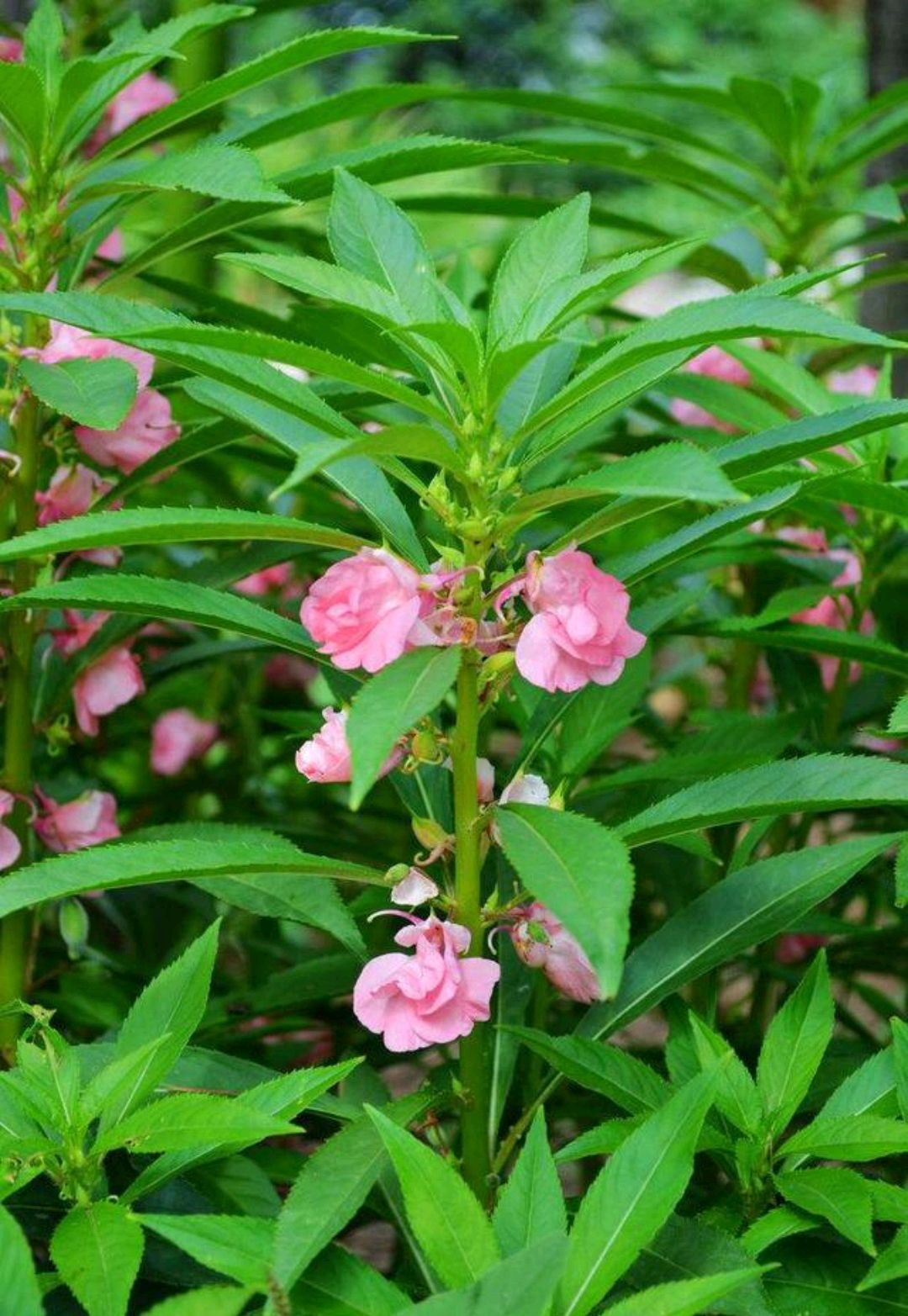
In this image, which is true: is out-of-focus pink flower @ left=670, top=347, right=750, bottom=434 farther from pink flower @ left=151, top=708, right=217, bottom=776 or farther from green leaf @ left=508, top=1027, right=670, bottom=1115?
green leaf @ left=508, top=1027, right=670, bottom=1115

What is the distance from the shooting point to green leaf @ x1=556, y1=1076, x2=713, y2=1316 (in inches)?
30.3

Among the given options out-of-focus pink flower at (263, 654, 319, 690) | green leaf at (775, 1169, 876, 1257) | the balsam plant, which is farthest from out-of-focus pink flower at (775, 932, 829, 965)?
green leaf at (775, 1169, 876, 1257)

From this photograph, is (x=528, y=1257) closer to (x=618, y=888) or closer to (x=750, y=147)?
(x=618, y=888)

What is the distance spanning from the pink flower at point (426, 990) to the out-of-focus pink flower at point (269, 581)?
3.25ft

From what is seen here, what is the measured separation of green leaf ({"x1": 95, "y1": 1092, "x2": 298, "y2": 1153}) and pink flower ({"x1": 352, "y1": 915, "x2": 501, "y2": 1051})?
0.09 metres

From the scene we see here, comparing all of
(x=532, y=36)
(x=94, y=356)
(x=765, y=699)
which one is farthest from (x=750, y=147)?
(x=94, y=356)

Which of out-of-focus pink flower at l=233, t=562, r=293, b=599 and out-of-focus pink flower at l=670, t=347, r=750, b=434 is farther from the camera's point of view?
out-of-focus pink flower at l=233, t=562, r=293, b=599

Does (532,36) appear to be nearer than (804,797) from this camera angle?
No

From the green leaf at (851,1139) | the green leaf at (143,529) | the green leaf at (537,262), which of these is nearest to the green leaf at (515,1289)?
the green leaf at (851,1139)

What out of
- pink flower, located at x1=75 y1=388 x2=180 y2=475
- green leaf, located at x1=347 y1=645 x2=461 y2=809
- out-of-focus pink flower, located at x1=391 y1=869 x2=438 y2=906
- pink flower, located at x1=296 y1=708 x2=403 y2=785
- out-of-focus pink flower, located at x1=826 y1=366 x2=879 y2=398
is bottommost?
out-of-focus pink flower, located at x1=391 y1=869 x2=438 y2=906

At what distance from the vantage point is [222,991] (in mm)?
1557

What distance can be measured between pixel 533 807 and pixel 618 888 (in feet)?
0.39

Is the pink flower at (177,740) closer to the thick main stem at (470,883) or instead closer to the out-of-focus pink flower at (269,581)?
the out-of-focus pink flower at (269,581)

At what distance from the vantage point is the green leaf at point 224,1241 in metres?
0.75
